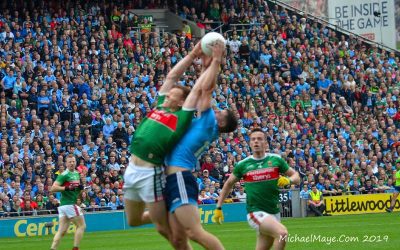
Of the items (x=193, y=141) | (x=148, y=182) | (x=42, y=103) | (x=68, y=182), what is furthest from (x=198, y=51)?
(x=42, y=103)

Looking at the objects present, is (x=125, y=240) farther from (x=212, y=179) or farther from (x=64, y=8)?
(x=64, y=8)

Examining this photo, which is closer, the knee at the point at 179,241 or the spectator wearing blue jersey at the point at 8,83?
the knee at the point at 179,241

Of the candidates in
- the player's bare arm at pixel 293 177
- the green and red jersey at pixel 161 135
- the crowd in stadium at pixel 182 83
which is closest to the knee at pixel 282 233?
the player's bare arm at pixel 293 177

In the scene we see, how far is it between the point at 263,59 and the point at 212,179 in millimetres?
8513

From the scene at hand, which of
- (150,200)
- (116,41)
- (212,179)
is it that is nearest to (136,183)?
(150,200)

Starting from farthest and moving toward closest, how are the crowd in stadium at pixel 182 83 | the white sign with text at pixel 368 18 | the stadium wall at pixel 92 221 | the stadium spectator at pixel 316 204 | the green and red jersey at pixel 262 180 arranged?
the white sign with text at pixel 368 18
the stadium spectator at pixel 316 204
the crowd in stadium at pixel 182 83
the stadium wall at pixel 92 221
the green and red jersey at pixel 262 180

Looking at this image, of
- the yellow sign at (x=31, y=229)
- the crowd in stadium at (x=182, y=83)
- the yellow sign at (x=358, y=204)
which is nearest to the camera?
the yellow sign at (x=31, y=229)

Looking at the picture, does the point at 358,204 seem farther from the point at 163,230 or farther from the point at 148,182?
the point at 148,182

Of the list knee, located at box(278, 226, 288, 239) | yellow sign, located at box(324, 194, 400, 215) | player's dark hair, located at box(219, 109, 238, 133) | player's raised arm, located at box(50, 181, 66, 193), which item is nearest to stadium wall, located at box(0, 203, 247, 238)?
yellow sign, located at box(324, 194, 400, 215)

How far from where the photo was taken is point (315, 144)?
3844cm

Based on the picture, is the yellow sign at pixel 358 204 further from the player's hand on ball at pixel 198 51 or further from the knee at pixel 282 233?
the player's hand on ball at pixel 198 51

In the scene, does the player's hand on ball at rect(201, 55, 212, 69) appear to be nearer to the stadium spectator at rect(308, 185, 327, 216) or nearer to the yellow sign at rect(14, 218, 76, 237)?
the yellow sign at rect(14, 218, 76, 237)

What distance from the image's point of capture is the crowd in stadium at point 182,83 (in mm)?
32156

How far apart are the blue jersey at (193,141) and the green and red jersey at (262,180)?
8.06ft
